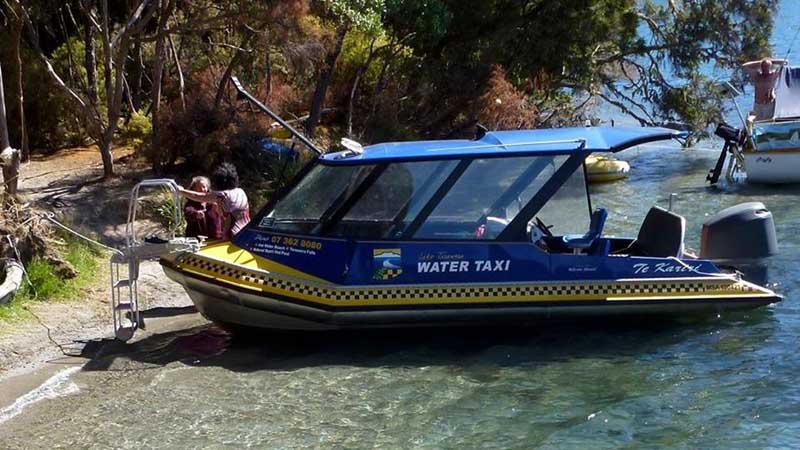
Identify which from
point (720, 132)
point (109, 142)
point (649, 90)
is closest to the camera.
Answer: point (109, 142)

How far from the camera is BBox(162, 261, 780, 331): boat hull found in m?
9.62

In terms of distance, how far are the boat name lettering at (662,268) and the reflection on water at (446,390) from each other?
2.05 feet

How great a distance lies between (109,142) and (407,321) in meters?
7.21

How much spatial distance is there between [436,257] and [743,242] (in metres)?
3.34

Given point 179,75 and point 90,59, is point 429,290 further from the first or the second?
point 90,59

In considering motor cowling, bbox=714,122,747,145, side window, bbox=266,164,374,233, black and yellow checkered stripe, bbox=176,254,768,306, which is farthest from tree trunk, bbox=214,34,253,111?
motor cowling, bbox=714,122,747,145

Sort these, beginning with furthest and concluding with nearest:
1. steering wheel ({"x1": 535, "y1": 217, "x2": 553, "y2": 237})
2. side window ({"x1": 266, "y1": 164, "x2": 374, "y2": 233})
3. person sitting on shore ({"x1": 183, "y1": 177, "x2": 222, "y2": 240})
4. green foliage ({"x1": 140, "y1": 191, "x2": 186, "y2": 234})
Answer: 1. green foliage ({"x1": 140, "y1": 191, "x2": 186, "y2": 234})
2. person sitting on shore ({"x1": 183, "y1": 177, "x2": 222, "y2": 240})
3. steering wheel ({"x1": 535, "y1": 217, "x2": 553, "y2": 237})
4. side window ({"x1": 266, "y1": 164, "x2": 374, "y2": 233})

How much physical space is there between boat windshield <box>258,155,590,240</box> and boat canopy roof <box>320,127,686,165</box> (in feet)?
0.23

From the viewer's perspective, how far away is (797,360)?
30.6ft

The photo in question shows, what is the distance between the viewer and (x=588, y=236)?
10.2 meters

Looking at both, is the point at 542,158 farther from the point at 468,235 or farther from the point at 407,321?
the point at 407,321

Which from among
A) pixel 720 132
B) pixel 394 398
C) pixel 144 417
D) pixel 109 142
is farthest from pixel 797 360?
pixel 720 132

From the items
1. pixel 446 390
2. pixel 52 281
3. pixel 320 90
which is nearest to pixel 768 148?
pixel 320 90

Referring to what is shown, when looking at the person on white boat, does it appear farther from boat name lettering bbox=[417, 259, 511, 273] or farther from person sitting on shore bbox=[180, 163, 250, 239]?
person sitting on shore bbox=[180, 163, 250, 239]
